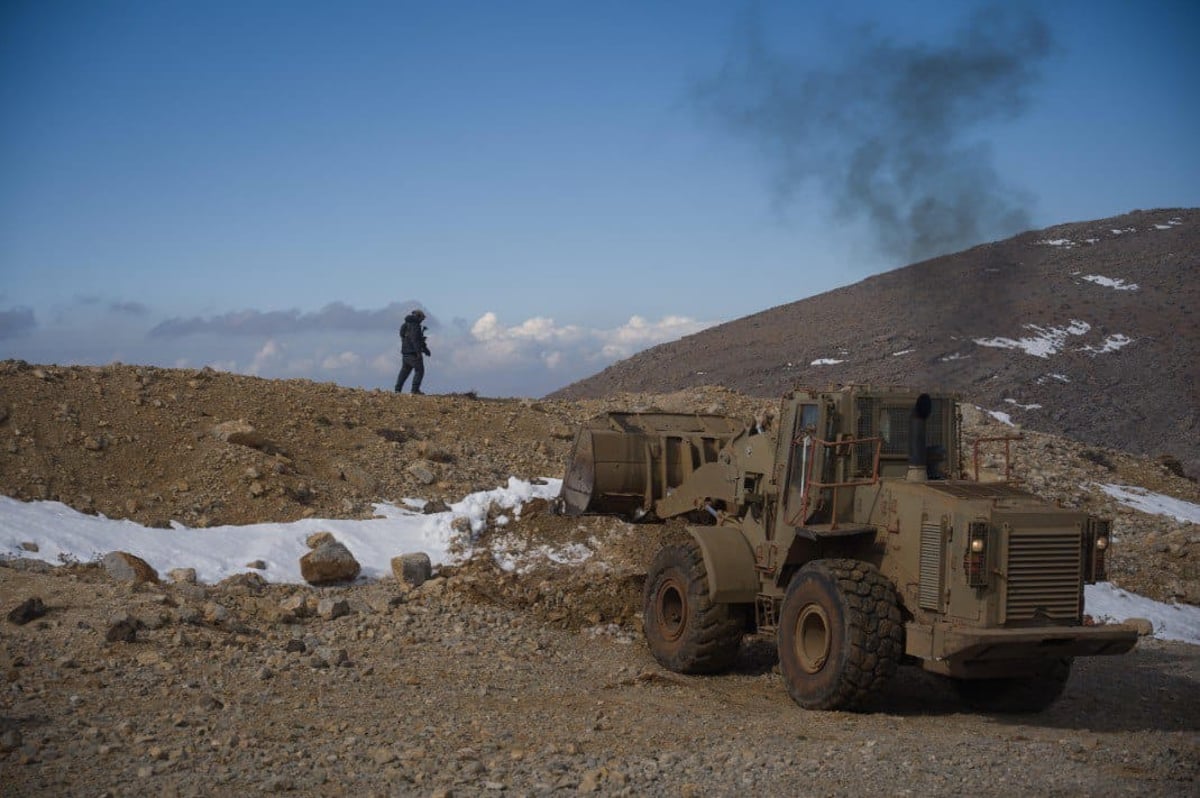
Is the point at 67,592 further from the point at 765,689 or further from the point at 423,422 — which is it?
the point at 423,422

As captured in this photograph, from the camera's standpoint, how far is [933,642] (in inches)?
348

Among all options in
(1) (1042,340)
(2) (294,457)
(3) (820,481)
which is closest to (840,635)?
(3) (820,481)

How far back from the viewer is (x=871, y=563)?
979 cm

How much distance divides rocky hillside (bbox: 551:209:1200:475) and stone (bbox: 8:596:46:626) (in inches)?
1162

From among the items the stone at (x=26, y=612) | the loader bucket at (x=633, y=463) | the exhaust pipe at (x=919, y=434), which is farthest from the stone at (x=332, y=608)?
the exhaust pipe at (x=919, y=434)

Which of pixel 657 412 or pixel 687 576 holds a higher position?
pixel 657 412

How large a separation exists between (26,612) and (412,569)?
4098mm

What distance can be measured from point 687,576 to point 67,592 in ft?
19.4

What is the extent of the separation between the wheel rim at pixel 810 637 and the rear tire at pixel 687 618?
3.35 feet

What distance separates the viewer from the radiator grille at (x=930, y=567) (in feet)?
29.5

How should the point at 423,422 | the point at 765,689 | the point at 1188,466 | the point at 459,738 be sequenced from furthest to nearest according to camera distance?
1. the point at 1188,466
2. the point at 423,422
3. the point at 765,689
4. the point at 459,738

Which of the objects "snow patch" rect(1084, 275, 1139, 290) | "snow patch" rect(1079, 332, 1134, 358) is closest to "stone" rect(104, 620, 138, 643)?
"snow patch" rect(1079, 332, 1134, 358)

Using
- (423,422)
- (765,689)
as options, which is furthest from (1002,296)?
Answer: (765,689)

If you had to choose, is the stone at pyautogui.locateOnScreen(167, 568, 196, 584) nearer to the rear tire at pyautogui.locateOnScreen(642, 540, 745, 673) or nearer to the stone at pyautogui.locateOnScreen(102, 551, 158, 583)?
the stone at pyautogui.locateOnScreen(102, 551, 158, 583)
